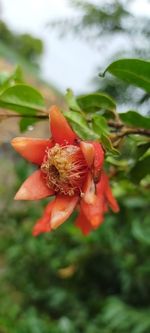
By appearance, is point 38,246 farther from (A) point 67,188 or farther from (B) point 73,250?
(A) point 67,188

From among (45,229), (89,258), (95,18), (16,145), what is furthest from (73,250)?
(16,145)

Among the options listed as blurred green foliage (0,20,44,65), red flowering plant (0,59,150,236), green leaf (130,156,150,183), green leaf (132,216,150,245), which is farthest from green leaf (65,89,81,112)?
blurred green foliage (0,20,44,65)

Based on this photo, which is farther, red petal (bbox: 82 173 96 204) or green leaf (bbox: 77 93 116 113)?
green leaf (bbox: 77 93 116 113)

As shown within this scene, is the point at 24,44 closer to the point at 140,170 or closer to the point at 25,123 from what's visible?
the point at 25,123

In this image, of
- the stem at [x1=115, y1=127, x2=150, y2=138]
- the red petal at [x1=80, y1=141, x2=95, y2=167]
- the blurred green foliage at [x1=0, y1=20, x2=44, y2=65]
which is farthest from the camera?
the blurred green foliage at [x1=0, y1=20, x2=44, y2=65]

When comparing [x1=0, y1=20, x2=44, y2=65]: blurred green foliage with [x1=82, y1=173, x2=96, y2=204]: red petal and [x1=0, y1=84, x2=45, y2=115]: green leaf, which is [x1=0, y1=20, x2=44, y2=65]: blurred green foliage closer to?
[x1=0, y1=84, x2=45, y2=115]: green leaf

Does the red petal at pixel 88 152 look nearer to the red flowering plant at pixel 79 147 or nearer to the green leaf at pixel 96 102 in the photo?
the red flowering plant at pixel 79 147
